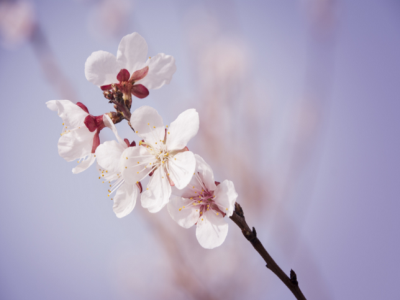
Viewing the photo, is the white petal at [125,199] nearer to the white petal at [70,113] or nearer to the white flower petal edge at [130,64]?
the white petal at [70,113]

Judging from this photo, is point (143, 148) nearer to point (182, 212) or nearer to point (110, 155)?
point (110, 155)

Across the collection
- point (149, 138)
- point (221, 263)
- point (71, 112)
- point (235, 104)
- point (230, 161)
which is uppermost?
point (71, 112)

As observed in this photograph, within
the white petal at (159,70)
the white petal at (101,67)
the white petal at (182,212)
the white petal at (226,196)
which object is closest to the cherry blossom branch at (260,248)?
the white petal at (226,196)

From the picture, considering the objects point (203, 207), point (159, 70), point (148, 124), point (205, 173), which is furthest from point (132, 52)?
point (203, 207)

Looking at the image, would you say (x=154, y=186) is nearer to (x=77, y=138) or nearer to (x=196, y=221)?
(x=196, y=221)

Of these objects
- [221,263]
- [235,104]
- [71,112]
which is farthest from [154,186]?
[221,263]

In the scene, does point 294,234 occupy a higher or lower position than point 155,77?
lower

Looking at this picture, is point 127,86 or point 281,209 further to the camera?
point 281,209

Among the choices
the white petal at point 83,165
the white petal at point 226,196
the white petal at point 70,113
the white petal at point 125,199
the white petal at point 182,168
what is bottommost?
the white petal at point 226,196
